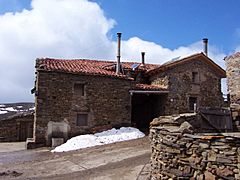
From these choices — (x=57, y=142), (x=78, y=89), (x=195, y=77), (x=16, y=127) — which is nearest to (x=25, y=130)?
(x=16, y=127)

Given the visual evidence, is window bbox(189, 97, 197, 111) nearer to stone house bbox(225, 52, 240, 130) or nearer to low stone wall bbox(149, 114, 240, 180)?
stone house bbox(225, 52, 240, 130)

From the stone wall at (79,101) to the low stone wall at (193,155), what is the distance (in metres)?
9.52

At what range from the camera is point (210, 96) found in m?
19.9

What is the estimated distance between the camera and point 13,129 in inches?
784

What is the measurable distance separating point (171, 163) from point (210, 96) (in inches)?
572

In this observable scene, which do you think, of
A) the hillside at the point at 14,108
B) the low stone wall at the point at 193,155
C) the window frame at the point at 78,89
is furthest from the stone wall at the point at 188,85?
the hillside at the point at 14,108

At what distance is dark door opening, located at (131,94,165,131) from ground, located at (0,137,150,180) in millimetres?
5478

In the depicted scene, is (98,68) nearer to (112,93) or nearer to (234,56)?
(112,93)

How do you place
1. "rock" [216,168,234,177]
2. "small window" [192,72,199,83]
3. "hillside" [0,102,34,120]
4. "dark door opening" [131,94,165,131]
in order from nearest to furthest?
"rock" [216,168,234,177]
"small window" [192,72,199,83]
"dark door opening" [131,94,165,131]
"hillside" [0,102,34,120]

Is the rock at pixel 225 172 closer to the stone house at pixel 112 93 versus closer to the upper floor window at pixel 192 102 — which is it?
the stone house at pixel 112 93

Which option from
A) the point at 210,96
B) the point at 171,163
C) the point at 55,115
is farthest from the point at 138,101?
the point at 171,163

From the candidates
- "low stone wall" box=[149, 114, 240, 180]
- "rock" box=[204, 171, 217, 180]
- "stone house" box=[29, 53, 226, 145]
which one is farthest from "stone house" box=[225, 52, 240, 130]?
"rock" box=[204, 171, 217, 180]

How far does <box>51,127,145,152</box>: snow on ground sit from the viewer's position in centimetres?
1453

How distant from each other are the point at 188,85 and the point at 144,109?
12.2 feet
